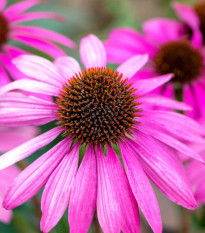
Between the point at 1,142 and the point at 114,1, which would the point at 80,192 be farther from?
the point at 114,1

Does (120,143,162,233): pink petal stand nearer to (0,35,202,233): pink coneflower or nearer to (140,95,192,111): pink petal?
(0,35,202,233): pink coneflower

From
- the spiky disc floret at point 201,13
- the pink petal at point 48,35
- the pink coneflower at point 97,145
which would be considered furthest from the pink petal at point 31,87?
the spiky disc floret at point 201,13

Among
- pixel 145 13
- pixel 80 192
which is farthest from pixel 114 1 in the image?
pixel 80 192

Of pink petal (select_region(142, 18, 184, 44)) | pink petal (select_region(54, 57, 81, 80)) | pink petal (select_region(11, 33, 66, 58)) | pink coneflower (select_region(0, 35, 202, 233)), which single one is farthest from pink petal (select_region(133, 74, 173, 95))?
pink petal (select_region(142, 18, 184, 44))

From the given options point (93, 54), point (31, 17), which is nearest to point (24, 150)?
point (93, 54)

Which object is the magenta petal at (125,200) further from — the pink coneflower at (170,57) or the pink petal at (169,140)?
the pink coneflower at (170,57)

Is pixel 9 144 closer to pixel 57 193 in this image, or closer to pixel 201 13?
pixel 57 193

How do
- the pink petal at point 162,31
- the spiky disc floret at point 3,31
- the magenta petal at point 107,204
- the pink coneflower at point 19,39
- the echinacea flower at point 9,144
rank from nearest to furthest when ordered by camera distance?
the magenta petal at point 107,204 < the echinacea flower at point 9,144 < the pink coneflower at point 19,39 < the spiky disc floret at point 3,31 < the pink petal at point 162,31
